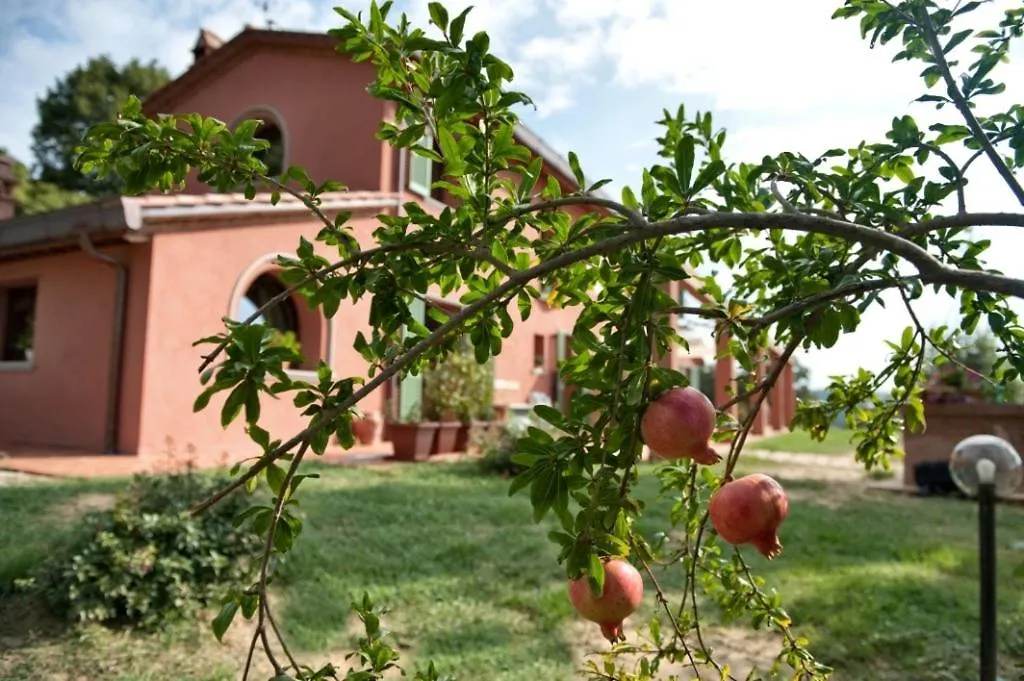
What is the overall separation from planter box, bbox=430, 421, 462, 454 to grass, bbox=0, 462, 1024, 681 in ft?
9.36

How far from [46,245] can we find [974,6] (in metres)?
8.88

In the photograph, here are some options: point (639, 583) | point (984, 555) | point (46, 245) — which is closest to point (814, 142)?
point (639, 583)

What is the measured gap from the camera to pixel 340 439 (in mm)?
1094

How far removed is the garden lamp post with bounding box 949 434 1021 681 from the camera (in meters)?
2.55

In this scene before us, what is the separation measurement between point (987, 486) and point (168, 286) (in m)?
7.33

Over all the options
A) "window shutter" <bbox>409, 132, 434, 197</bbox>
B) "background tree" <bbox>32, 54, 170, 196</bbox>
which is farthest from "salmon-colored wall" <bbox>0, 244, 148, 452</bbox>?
"background tree" <bbox>32, 54, 170, 196</bbox>

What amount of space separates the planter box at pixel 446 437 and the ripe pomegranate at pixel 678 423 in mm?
8328

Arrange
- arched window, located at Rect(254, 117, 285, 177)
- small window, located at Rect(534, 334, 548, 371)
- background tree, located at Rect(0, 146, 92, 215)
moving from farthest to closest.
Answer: background tree, located at Rect(0, 146, 92, 215), small window, located at Rect(534, 334, 548, 371), arched window, located at Rect(254, 117, 285, 177)

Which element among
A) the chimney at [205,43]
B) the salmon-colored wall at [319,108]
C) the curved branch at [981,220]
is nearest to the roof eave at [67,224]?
the salmon-colored wall at [319,108]

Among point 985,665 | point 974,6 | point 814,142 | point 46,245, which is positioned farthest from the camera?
point 46,245

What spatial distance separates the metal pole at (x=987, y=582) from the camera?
99.7 inches

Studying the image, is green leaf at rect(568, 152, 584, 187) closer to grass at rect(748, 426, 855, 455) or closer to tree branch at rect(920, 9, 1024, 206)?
tree branch at rect(920, 9, 1024, 206)

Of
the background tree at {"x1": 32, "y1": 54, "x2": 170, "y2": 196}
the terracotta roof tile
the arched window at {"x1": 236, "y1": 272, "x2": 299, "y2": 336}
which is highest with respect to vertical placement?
the background tree at {"x1": 32, "y1": 54, "x2": 170, "y2": 196}

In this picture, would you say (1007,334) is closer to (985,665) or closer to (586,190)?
(586,190)
